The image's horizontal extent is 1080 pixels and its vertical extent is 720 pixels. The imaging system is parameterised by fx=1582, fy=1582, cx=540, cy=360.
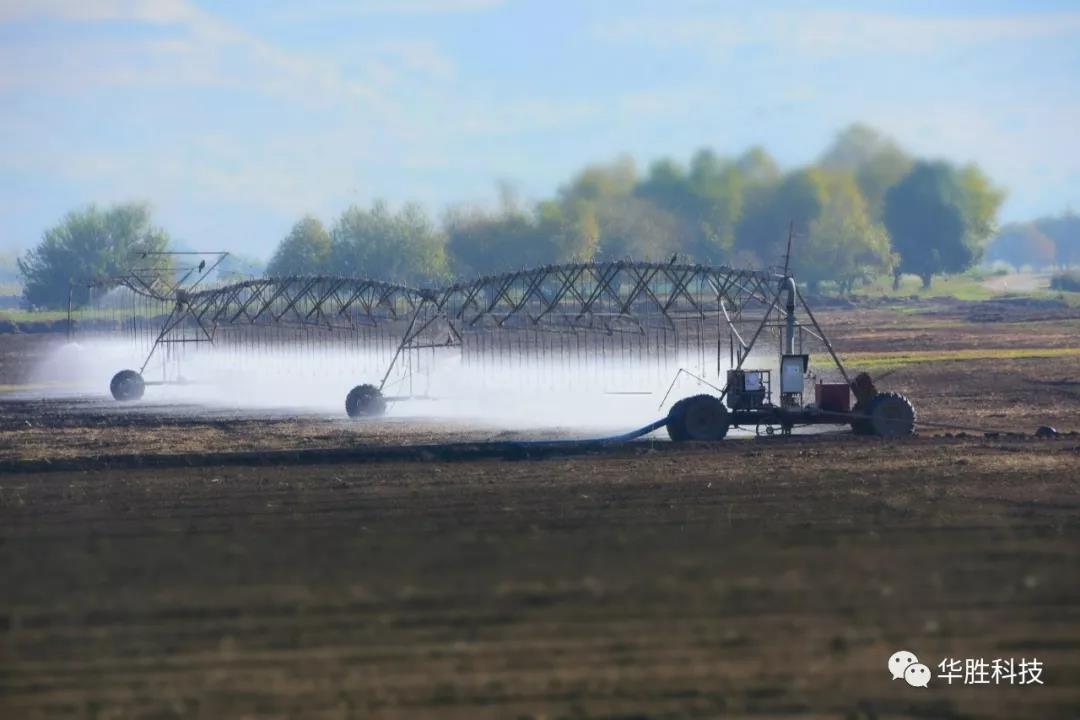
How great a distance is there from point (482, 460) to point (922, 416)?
16.3 metres

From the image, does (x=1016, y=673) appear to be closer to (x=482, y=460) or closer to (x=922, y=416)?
(x=482, y=460)

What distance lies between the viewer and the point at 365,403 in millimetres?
50750

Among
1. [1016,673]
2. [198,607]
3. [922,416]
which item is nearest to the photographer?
[1016,673]

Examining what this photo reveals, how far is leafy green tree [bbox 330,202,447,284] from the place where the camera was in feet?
382

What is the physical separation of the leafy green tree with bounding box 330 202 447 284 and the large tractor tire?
241ft

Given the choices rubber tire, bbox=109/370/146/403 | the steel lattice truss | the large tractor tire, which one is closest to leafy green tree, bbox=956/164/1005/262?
the steel lattice truss

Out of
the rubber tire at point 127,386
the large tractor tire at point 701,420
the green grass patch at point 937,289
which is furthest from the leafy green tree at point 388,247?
the large tractor tire at point 701,420

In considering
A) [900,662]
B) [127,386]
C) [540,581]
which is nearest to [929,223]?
[127,386]

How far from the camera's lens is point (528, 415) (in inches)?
1939

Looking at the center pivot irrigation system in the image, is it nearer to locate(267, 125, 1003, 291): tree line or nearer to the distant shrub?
locate(267, 125, 1003, 291): tree line

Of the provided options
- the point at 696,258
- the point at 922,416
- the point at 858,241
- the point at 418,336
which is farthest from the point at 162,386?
the point at 858,241

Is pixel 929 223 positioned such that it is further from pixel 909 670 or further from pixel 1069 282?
pixel 909 670

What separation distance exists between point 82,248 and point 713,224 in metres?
55.1

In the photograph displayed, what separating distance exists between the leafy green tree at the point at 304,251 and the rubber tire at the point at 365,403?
6553 centimetres
